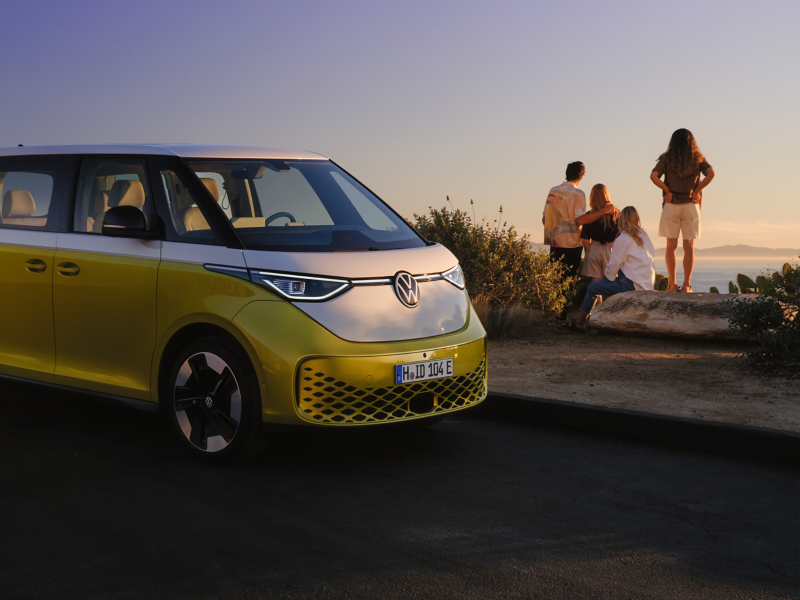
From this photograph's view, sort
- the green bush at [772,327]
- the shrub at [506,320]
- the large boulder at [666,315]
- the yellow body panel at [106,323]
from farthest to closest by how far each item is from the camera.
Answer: the shrub at [506,320] < the large boulder at [666,315] < the green bush at [772,327] < the yellow body panel at [106,323]

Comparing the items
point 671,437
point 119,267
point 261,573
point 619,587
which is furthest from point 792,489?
point 119,267

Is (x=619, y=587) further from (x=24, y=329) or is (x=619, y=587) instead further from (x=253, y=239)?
(x=24, y=329)

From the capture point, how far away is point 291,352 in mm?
4879

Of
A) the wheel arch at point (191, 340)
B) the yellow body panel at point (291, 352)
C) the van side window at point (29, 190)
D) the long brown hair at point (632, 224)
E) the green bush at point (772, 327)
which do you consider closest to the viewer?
the yellow body panel at point (291, 352)

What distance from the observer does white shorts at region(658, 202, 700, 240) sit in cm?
1213

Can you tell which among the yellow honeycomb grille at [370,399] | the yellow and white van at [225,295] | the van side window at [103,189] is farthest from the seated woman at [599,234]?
the van side window at [103,189]

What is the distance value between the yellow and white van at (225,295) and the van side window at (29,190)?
0.01m

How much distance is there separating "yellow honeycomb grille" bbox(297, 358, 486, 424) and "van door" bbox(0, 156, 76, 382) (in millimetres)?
2105

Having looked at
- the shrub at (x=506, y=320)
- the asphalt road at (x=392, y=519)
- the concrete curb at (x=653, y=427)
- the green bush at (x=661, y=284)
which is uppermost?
the green bush at (x=661, y=284)

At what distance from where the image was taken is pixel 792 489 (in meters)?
5.10

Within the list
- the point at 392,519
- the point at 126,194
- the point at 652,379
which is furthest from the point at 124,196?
the point at 652,379

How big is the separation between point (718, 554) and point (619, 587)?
0.69 m

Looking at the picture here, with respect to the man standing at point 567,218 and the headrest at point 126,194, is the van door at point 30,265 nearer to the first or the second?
the headrest at point 126,194

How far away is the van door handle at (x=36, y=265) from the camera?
595cm
